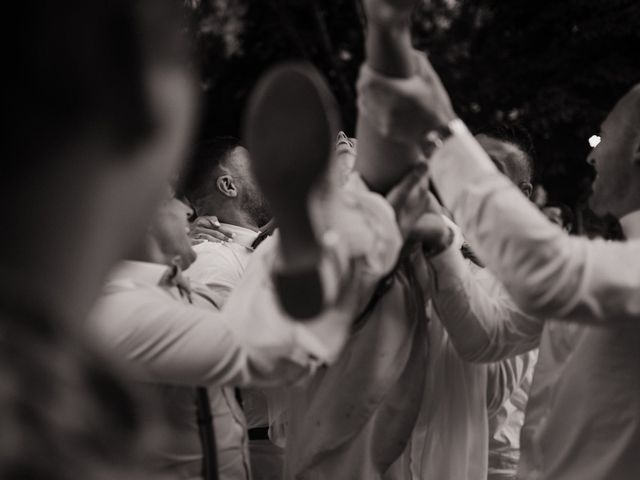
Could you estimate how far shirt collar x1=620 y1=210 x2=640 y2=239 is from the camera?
8.58 feet

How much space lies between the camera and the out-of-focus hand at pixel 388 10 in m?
1.81

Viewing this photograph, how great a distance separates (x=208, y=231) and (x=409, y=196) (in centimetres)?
254

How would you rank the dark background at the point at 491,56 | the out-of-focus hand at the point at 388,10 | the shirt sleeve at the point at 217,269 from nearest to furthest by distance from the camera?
the out-of-focus hand at the point at 388,10 < the shirt sleeve at the point at 217,269 < the dark background at the point at 491,56

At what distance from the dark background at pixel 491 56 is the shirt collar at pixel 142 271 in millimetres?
7260

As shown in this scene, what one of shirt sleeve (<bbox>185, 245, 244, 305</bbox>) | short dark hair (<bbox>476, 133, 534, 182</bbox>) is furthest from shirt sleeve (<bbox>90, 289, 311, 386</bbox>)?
short dark hair (<bbox>476, 133, 534, 182</bbox>)

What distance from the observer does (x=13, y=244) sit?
0.75m

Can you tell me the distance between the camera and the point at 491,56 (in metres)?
12.0

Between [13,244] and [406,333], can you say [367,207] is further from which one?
[13,244]

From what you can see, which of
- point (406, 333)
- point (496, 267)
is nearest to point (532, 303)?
point (496, 267)

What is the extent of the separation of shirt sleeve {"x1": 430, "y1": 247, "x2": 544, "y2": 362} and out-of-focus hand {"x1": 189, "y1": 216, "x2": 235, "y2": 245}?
1.95 meters

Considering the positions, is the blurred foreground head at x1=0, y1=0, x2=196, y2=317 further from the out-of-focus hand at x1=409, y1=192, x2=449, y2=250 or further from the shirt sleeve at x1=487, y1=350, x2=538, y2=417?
the shirt sleeve at x1=487, y1=350, x2=538, y2=417

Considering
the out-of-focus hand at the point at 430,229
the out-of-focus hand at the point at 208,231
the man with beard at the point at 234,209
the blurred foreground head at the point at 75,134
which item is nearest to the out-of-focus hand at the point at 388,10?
the out-of-focus hand at the point at 430,229

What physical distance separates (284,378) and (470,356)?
0.84m

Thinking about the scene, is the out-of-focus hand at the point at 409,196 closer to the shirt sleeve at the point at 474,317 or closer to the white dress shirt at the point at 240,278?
the shirt sleeve at the point at 474,317
